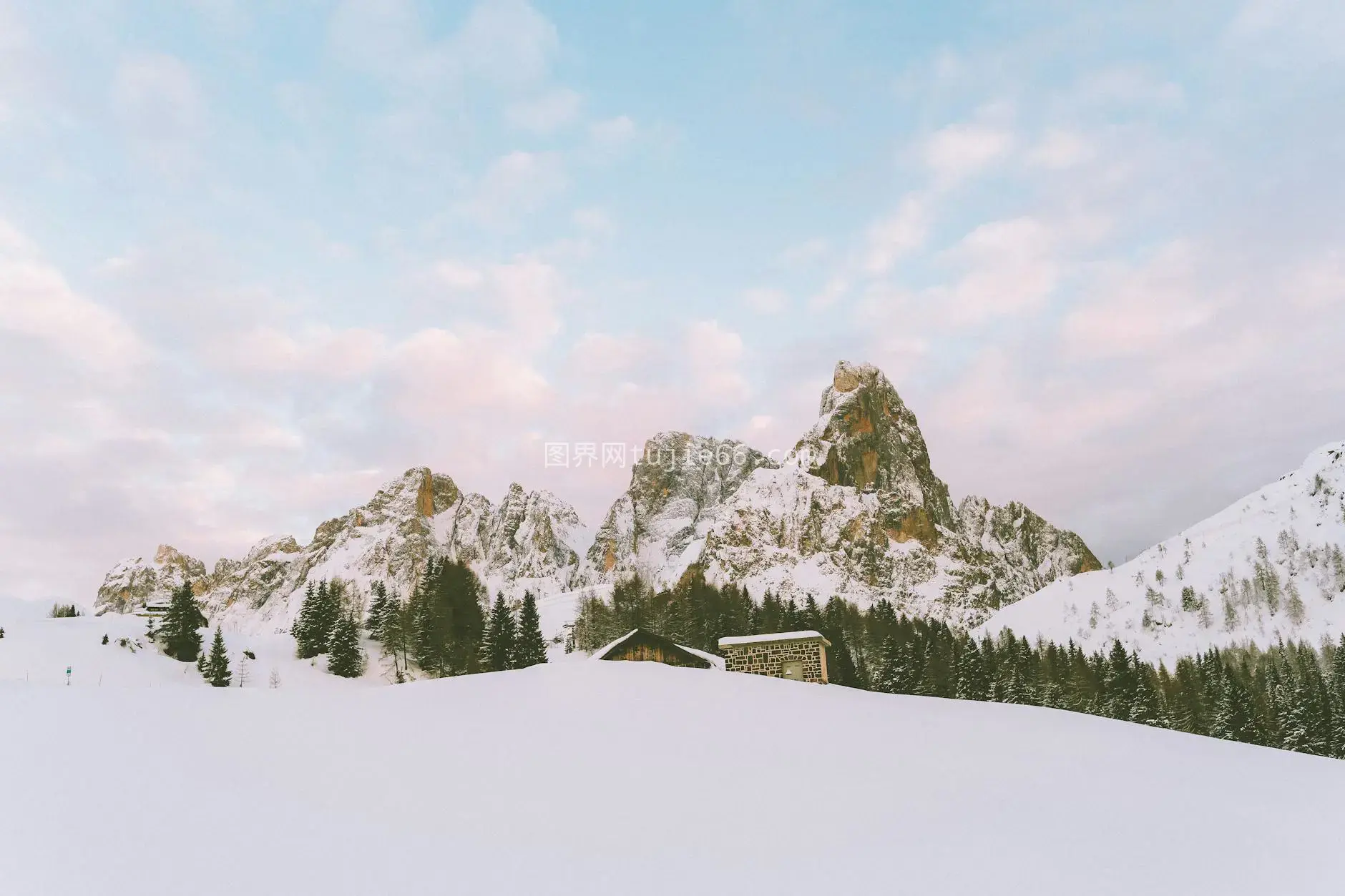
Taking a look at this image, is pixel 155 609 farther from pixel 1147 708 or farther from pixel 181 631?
pixel 1147 708

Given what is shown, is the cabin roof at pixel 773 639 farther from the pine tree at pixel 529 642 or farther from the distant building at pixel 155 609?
the distant building at pixel 155 609

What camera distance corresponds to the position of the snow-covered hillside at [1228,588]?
128250 mm

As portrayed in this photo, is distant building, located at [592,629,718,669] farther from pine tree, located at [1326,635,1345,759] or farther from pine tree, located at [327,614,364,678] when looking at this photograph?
pine tree, located at [1326,635,1345,759]

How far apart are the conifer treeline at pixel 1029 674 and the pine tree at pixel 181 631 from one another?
42.2 metres

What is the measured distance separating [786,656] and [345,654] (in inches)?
1389

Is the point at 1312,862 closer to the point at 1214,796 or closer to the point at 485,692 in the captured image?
the point at 1214,796

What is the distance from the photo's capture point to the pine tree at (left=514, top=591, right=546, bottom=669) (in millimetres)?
57375

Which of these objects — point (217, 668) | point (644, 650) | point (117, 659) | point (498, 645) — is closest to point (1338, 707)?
point (644, 650)

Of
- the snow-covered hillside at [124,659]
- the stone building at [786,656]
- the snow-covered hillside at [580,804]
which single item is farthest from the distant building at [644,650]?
the snow-covered hillside at [580,804]

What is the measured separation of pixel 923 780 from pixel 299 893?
10657mm

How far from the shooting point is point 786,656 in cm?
4328

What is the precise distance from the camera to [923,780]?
13.7 metres

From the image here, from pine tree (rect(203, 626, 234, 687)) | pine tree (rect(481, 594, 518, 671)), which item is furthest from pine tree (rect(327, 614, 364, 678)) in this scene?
pine tree (rect(481, 594, 518, 671))

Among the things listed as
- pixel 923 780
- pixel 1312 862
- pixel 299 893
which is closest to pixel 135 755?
pixel 299 893
